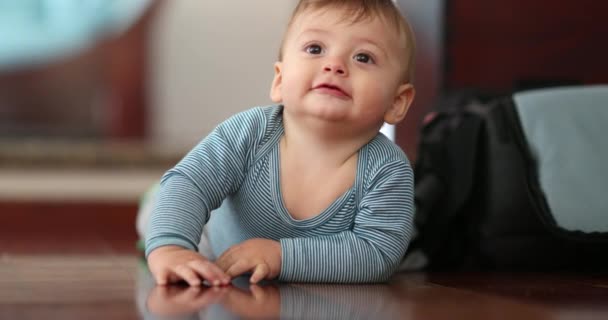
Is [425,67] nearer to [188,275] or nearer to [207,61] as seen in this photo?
[188,275]

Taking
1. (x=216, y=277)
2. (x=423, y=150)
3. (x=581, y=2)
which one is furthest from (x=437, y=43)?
(x=216, y=277)

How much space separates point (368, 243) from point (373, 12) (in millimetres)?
258

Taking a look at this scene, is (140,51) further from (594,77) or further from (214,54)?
(594,77)

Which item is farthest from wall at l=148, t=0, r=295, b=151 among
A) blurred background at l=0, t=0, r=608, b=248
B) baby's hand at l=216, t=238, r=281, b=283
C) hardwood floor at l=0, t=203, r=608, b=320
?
baby's hand at l=216, t=238, r=281, b=283

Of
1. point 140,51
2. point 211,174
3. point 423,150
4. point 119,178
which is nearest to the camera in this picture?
point 211,174

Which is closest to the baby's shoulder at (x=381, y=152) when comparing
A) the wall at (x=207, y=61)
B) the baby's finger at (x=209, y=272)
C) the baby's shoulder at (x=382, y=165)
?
the baby's shoulder at (x=382, y=165)

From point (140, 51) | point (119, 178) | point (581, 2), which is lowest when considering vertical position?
point (119, 178)

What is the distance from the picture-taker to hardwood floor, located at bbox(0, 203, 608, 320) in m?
0.75

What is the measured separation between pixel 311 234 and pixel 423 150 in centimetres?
41

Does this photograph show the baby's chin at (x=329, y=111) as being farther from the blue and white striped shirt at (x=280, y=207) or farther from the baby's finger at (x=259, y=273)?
the baby's finger at (x=259, y=273)

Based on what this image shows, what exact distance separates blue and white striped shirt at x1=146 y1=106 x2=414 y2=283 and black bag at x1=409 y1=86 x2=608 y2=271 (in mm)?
276

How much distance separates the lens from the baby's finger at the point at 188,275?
0.90 meters

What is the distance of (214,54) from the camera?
3055mm

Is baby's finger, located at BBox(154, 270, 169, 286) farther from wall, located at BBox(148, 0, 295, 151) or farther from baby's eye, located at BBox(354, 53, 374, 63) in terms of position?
wall, located at BBox(148, 0, 295, 151)
